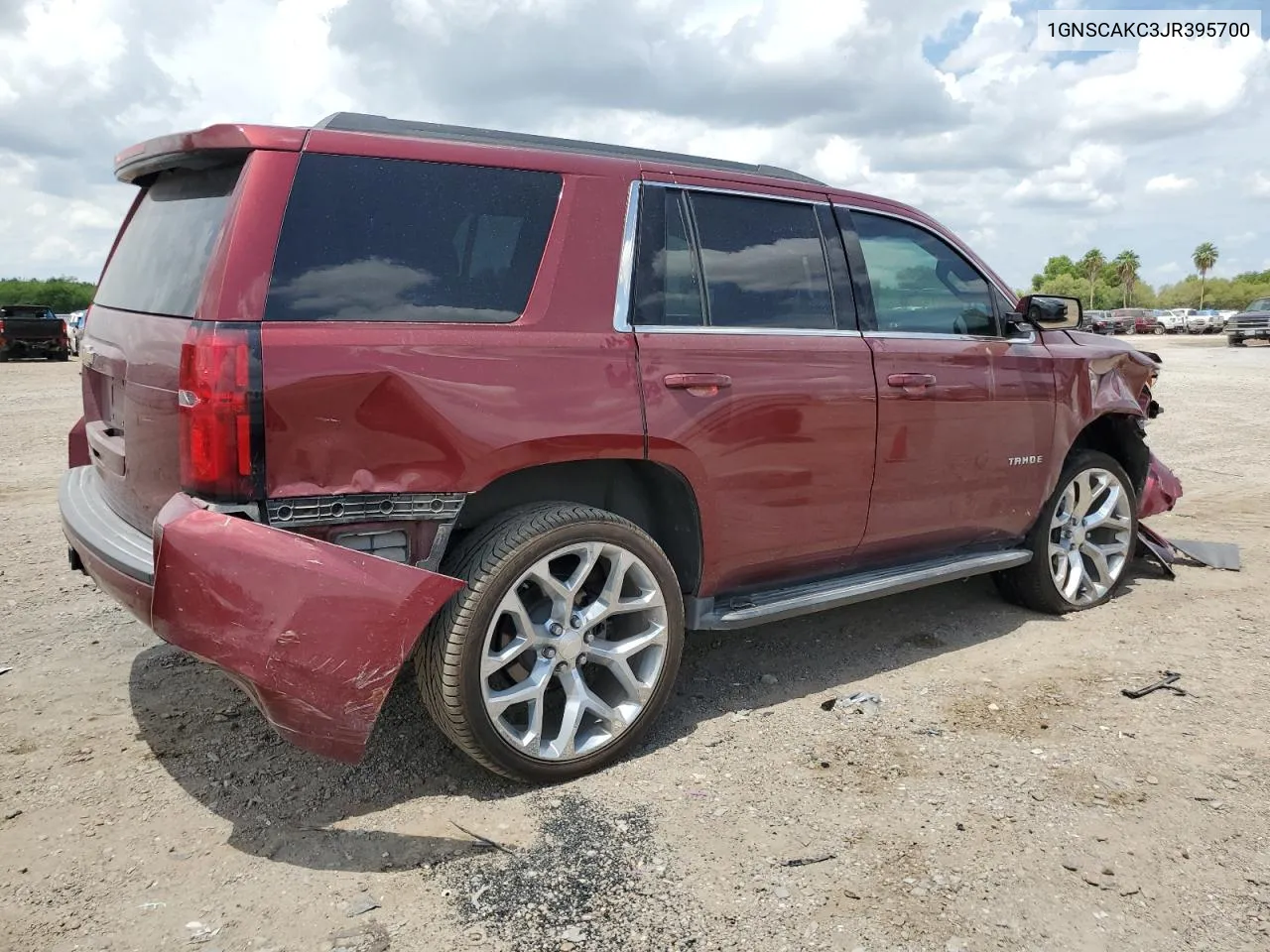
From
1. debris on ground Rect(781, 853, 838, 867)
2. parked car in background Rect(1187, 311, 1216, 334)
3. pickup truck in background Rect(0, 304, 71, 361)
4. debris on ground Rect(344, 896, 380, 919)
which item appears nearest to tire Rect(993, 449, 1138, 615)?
debris on ground Rect(781, 853, 838, 867)

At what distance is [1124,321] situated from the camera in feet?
172

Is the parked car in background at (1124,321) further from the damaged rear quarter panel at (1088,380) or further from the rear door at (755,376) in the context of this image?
the rear door at (755,376)

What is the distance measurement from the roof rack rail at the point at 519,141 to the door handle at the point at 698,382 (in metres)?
0.80

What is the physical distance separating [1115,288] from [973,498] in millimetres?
116221

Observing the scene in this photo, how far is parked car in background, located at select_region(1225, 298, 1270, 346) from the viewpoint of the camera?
112ft

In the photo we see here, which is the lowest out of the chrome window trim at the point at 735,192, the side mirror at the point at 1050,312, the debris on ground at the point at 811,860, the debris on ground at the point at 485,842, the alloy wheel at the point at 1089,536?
the debris on ground at the point at 811,860

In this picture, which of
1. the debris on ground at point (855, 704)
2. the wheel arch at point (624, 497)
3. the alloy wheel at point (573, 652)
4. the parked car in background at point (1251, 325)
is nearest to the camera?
the alloy wheel at point (573, 652)

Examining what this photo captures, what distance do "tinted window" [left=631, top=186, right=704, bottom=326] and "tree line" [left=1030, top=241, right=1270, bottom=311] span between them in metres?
94.3

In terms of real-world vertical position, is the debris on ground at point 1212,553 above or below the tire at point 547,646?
below

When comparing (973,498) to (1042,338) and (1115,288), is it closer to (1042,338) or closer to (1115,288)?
(1042,338)

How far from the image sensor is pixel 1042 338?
4645mm

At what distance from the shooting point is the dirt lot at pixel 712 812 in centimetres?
246

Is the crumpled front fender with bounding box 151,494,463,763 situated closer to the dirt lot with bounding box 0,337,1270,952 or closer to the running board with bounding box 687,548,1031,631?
the dirt lot with bounding box 0,337,1270,952

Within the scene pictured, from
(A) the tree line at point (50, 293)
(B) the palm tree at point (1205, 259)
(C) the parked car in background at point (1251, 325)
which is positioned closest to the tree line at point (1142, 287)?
(B) the palm tree at point (1205, 259)
